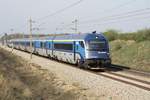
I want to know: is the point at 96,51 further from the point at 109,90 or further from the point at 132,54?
the point at 132,54

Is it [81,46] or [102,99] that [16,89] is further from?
[81,46]

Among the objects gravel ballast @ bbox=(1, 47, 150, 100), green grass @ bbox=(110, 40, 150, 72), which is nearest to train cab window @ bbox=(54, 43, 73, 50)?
green grass @ bbox=(110, 40, 150, 72)

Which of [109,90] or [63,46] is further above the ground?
[63,46]

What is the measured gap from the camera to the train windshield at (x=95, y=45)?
88.9 ft

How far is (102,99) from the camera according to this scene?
1423cm

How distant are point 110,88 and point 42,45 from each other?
105 feet

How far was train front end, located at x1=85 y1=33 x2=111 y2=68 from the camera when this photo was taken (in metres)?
26.7

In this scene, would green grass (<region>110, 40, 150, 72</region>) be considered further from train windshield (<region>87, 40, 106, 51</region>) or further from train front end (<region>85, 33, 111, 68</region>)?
train windshield (<region>87, 40, 106, 51</region>)

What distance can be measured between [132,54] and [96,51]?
11483 mm

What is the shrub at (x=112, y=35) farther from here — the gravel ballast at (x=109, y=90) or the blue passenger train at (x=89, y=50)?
the gravel ballast at (x=109, y=90)

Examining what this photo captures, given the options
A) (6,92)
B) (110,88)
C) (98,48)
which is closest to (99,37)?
(98,48)

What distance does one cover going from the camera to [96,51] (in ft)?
88.9

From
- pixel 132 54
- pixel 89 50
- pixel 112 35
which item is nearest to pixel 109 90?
pixel 89 50

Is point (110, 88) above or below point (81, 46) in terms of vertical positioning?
below
